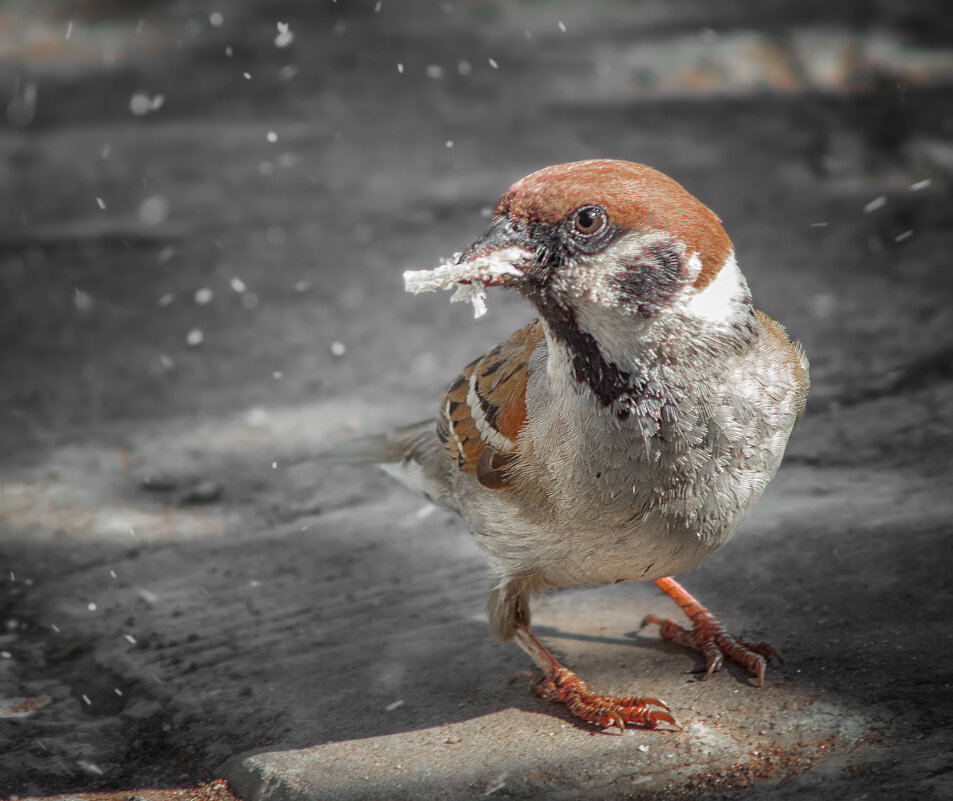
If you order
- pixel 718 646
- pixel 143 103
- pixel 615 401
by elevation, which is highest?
pixel 143 103

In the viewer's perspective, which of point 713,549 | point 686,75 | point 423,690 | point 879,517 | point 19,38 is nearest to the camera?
point 713,549

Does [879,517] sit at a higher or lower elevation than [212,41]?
lower

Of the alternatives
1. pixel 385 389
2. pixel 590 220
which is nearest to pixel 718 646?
pixel 590 220

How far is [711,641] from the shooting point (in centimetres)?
333

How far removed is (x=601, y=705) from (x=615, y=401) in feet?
3.10

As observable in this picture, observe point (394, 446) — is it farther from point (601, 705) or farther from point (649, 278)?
point (649, 278)

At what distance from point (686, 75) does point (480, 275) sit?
6628mm

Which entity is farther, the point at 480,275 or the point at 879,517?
the point at 879,517

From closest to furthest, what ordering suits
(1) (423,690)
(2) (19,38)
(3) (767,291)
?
A: (1) (423,690)
(3) (767,291)
(2) (19,38)

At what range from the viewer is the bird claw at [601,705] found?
304cm

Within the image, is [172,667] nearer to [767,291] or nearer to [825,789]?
[825,789]

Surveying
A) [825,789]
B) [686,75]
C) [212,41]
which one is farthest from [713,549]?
[212,41]

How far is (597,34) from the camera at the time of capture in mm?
9195

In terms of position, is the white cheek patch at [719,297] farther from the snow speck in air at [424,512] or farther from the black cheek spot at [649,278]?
the snow speck in air at [424,512]
